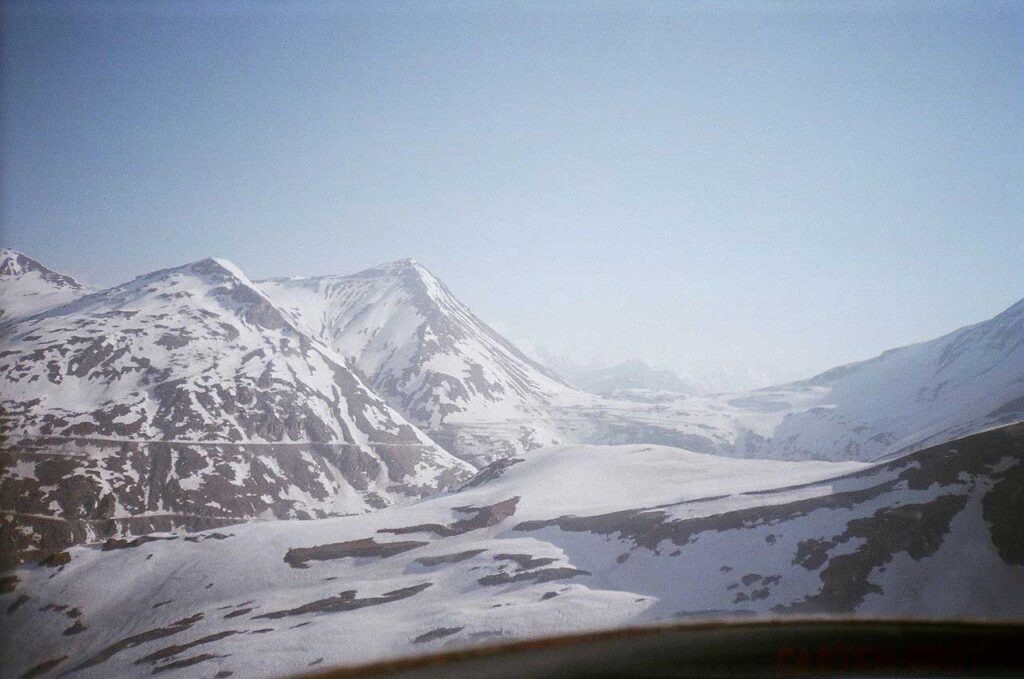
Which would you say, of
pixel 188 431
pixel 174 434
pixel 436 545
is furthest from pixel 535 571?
pixel 174 434

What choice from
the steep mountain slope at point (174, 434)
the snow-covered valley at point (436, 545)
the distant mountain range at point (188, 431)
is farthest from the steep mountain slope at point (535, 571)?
the distant mountain range at point (188, 431)

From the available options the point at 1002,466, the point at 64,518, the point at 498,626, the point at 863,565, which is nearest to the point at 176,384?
the point at 64,518

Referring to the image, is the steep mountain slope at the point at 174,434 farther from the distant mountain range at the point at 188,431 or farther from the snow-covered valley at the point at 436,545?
the snow-covered valley at the point at 436,545

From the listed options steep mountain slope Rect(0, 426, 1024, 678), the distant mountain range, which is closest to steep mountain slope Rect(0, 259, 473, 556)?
the distant mountain range

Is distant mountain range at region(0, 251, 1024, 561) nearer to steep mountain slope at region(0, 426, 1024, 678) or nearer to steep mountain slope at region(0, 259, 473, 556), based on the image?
steep mountain slope at region(0, 259, 473, 556)

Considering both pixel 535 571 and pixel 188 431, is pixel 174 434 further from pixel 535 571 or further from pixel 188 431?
pixel 535 571

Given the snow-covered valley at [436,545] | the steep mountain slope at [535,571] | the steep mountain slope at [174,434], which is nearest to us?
the steep mountain slope at [535,571]

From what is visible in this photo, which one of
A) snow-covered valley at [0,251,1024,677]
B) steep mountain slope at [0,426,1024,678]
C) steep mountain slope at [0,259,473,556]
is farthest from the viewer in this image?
steep mountain slope at [0,259,473,556]
